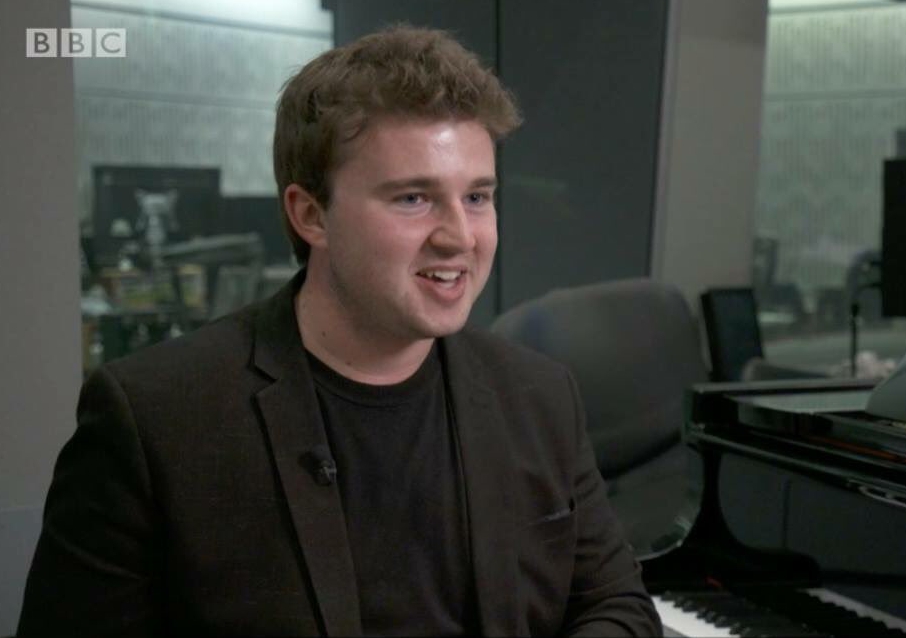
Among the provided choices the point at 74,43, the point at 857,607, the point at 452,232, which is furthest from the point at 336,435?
the point at 74,43

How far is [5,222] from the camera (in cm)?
220

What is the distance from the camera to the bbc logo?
2195 millimetres

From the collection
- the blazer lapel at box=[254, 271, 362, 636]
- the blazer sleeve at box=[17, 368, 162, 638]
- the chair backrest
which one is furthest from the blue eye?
the chair backrest

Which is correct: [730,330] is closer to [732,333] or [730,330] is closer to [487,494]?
[732,333]

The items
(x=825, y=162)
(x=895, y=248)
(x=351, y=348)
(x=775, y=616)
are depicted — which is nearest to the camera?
(x=351, y=348)

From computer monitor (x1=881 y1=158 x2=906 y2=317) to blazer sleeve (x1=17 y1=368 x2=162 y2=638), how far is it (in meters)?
2.02

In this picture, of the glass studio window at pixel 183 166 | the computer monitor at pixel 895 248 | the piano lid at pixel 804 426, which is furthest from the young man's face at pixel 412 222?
the computer monitor at pixel 895 248

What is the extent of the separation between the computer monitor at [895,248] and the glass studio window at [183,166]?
55.2 inches

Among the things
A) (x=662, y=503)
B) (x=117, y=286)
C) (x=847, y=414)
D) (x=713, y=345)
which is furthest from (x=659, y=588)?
(x=713, y=345)

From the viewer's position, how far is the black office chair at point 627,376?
312cm

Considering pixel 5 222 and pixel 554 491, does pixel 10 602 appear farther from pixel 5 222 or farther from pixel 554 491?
pixel 554 491

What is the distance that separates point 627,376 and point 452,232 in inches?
69.6

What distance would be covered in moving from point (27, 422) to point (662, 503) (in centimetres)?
156

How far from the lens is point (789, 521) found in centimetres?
209
